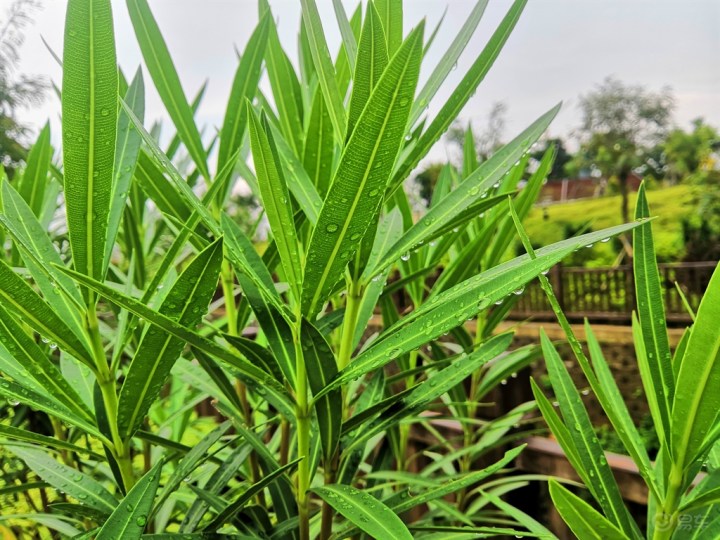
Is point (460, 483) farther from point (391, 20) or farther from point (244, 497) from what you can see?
point (391, 20)

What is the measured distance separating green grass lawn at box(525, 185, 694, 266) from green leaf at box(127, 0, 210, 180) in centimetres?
829

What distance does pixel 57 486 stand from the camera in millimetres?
420

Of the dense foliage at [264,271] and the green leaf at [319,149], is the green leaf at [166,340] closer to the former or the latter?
the dense foliage at [264,271]

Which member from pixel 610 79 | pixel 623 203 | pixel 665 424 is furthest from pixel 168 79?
pixel 610 79

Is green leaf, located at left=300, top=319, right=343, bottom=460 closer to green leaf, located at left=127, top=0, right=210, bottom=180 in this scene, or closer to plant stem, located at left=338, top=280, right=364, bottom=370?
plant stem, located at left=338, top=280, right=364, bottom=370

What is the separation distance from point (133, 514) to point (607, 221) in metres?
13.5

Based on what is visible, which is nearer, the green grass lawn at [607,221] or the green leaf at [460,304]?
the green leaf at [460,304]

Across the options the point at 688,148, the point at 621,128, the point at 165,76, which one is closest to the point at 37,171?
the point at 165,76

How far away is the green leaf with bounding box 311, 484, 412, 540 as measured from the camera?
32 cm

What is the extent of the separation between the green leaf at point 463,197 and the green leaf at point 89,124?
8.2 inches

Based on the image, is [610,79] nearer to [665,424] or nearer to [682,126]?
[682,126]

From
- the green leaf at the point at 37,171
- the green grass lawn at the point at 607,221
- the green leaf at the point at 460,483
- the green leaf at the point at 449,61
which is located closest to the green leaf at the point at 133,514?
the green leaf at the point at 460,483

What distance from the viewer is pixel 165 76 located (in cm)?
52

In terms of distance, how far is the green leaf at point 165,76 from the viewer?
0.48 m
